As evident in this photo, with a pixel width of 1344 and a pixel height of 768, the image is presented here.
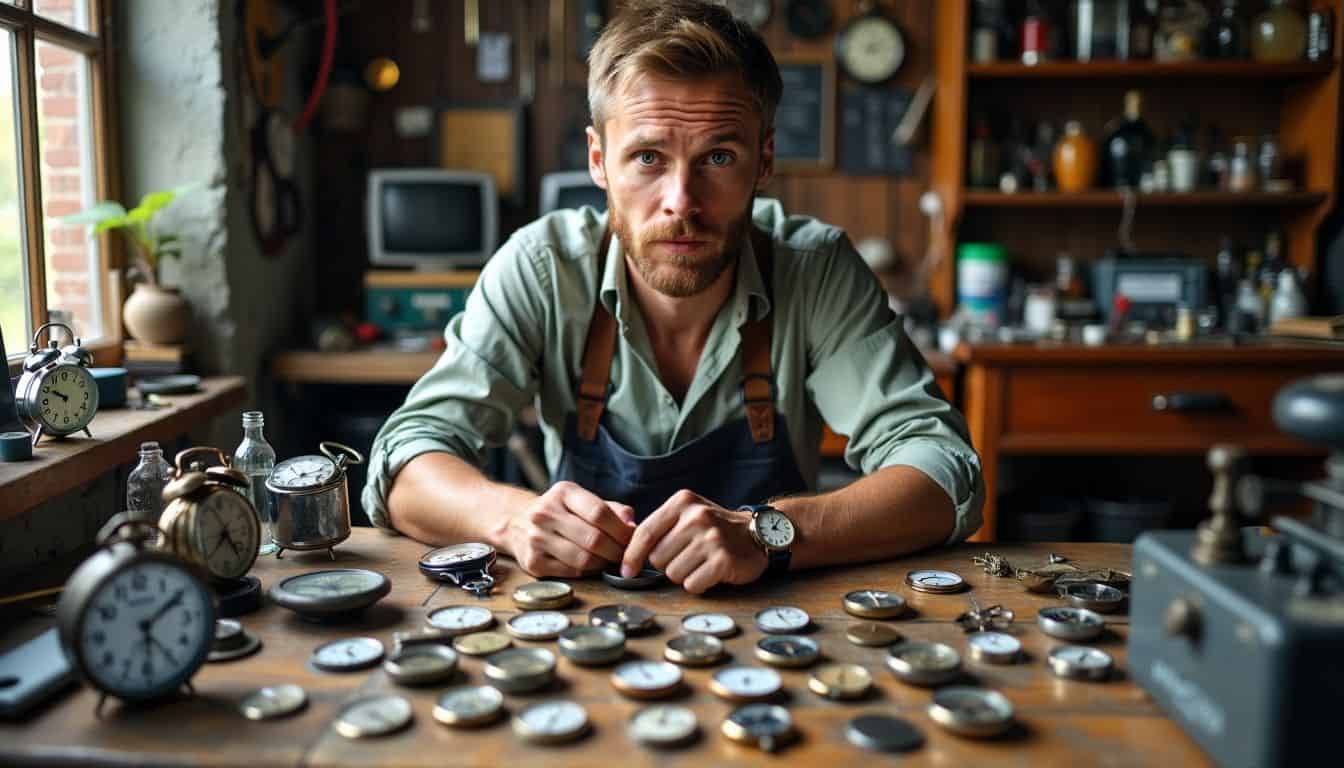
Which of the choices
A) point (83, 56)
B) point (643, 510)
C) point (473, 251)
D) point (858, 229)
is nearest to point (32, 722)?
point (643, 510)

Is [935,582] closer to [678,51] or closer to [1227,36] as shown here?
[678,51]

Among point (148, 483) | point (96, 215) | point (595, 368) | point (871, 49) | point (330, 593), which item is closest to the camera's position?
point (330, 593)

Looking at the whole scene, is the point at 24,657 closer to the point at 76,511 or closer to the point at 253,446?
the point at 253,446

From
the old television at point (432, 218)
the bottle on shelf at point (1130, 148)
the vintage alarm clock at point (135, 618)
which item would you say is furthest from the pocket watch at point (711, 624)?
the bottle on shelf at point (1130, 148)

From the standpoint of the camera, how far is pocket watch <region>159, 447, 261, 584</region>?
4.15ft

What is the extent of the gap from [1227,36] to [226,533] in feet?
12.0

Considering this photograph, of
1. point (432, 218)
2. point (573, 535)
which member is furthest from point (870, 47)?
point (573, 535)

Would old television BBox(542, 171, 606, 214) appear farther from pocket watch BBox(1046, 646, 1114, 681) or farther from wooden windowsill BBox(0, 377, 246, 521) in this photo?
→ pocket watch BBox(1046, 646, 1114, 681)

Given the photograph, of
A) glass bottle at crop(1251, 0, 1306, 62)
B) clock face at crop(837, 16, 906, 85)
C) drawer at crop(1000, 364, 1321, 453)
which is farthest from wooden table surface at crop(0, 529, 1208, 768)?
glass bottle at crop(1251, 0, 1306, 62)

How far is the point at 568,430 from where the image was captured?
6.98ft

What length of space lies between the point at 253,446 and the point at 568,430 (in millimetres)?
628

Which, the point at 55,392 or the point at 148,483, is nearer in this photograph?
the point at 148,483

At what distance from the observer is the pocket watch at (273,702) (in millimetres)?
1042

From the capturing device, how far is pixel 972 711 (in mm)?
1029
